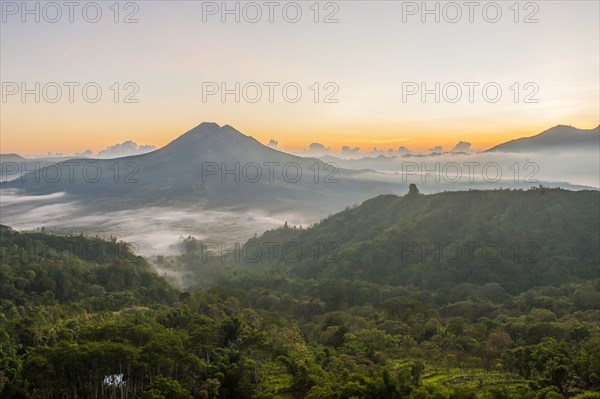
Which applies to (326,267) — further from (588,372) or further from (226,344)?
(588,372)

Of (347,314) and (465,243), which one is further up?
(465,243)

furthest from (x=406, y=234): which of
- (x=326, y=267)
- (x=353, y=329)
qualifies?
(x=353, y=329)

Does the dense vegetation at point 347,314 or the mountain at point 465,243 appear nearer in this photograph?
the dense vegetation at point 347,314

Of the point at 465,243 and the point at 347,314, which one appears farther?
the point at 465,243

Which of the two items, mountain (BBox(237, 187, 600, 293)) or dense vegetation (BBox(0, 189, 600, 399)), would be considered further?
mountain (BBox(237, 187, 600, 293))
